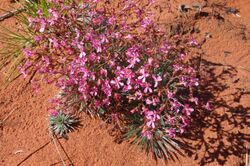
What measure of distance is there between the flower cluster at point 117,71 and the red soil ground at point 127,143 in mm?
269

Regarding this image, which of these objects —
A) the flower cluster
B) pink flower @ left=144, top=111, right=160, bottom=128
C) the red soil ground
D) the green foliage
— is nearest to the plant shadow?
the red soil ground

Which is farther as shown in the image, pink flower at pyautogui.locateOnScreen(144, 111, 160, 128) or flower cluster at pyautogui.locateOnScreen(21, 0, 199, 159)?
flower cluster at pyautogui.locateOnScreen(21, 0, 199, 159)

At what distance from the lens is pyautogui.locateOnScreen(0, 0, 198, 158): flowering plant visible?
3.85 m

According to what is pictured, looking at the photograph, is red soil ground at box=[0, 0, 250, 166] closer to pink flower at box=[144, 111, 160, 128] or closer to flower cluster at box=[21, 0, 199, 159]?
flower cluster at box=[21, 0, 199, 159]

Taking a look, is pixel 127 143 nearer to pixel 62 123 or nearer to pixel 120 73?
pixel 62 123

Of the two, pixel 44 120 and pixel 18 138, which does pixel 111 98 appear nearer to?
pixel 44 120

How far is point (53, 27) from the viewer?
13.9 ft

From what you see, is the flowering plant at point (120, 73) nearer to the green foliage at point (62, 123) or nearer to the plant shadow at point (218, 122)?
the green foliage at point (62, 123)

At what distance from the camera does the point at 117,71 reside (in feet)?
12.6

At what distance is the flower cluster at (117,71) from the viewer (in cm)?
385

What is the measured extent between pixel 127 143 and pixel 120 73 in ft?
3.31

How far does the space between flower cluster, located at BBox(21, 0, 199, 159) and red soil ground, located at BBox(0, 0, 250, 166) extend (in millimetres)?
269

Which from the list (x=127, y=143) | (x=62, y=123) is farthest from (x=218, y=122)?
(x=62, y=123)

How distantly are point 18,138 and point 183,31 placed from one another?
2.65m
